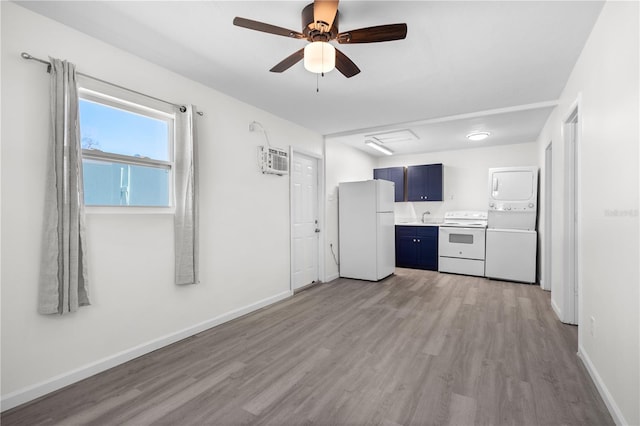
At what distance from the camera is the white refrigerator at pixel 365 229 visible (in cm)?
512

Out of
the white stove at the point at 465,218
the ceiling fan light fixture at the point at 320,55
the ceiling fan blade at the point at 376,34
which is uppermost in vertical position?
the ceiling fan blade at the point at 376,34

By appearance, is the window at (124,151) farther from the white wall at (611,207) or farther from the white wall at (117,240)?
the white wall at (611,207)

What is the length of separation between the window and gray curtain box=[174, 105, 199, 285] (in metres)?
0.09

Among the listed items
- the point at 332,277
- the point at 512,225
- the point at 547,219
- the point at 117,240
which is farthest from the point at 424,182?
the point at 117,240

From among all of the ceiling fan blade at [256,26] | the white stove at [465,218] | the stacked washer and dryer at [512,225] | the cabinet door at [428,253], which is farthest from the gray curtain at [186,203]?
the stacked washer and dryer at [512,225]

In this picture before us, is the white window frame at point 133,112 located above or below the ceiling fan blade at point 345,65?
below

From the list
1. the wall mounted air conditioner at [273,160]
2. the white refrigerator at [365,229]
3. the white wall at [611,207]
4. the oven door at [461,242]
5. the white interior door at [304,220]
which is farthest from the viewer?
the oven door at [461,242]

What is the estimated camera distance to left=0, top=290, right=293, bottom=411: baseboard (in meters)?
1.88

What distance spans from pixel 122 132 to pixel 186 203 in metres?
0.77

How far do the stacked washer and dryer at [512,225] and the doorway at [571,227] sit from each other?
1.90 m

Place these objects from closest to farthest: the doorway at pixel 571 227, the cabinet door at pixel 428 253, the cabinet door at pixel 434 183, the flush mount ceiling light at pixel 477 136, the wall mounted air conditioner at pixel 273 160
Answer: the doorway at pixel 571 227 → the wall mounted air conditioner at pixel 273 160 → the flush mount ceiling light at pixel 477 136 → the cabinet door at pixel 428 253 → the cabinet door at pixel 434 183

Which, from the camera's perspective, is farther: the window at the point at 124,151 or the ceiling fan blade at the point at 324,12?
the window at the point at 124,151

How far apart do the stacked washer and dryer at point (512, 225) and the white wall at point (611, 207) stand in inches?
108

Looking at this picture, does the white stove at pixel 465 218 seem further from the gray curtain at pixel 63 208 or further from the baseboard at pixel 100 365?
the gray curtain at pixel 63 208
